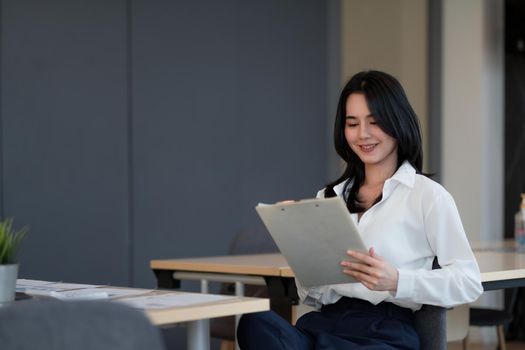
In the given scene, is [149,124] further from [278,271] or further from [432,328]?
[432,328]

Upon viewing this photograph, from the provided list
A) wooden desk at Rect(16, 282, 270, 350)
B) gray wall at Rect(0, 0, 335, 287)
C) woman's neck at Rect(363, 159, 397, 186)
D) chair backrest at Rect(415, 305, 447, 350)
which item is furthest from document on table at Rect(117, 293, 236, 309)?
gray wall at Rect(0, 0, 335, 287)

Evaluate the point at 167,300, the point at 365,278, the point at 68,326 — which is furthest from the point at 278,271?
the point at 68,326

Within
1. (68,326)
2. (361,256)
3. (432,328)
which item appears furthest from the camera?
(432,328)

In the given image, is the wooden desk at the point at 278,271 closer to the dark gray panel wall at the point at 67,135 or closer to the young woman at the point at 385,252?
the young woman at the point at 385,252

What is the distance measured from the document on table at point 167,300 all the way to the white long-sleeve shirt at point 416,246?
0.54 m

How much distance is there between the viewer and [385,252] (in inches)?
101

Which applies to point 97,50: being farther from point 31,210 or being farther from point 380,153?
point 380,153

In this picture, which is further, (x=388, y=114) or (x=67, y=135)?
(x=67, y=135)

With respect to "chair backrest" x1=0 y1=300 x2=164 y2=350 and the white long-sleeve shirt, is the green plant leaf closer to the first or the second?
"chair backrest" x1=0 y1=300 x2=164 y2=350

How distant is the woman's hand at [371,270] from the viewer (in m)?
2.34

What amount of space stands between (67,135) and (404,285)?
313 centimetres

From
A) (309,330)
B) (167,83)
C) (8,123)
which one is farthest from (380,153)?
(167,83)

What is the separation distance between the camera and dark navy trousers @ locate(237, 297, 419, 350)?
2363 mm

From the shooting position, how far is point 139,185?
549 centimetres
